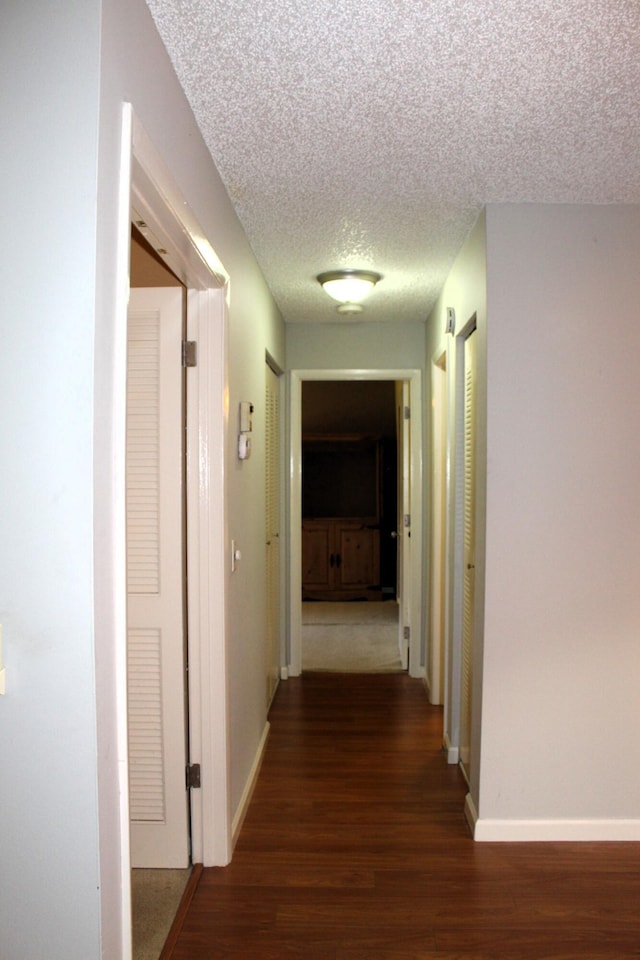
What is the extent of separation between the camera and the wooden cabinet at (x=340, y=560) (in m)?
7.03

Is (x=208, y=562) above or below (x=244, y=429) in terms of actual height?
below

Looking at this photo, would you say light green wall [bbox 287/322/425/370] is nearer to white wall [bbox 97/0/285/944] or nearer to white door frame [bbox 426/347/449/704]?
white wall [bbox 97/0/285/944]

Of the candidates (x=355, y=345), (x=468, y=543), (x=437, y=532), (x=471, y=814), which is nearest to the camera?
(x=471, y=814)

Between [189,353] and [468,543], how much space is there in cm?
158

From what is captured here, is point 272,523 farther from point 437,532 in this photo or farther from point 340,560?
point 340,560

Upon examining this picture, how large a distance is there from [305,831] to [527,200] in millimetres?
2493

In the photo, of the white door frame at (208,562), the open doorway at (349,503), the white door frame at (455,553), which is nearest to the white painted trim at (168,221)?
the white door frame at (208,562)

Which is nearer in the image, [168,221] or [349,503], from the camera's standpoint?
[168,221]

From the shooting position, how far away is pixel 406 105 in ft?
5.84

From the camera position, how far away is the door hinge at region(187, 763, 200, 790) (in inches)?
92.0

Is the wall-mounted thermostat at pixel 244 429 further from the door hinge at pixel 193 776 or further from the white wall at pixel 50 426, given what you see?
the white wall at pixel 50 426

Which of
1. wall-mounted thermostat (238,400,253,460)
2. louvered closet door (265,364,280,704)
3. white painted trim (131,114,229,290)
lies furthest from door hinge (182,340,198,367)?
louvered closet door (265,364,280,704)

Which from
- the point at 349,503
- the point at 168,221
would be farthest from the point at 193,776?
the point at 349,503

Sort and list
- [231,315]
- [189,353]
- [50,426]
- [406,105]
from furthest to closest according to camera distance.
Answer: [231,315]
[189,353]
[406,105]
[50,426]
